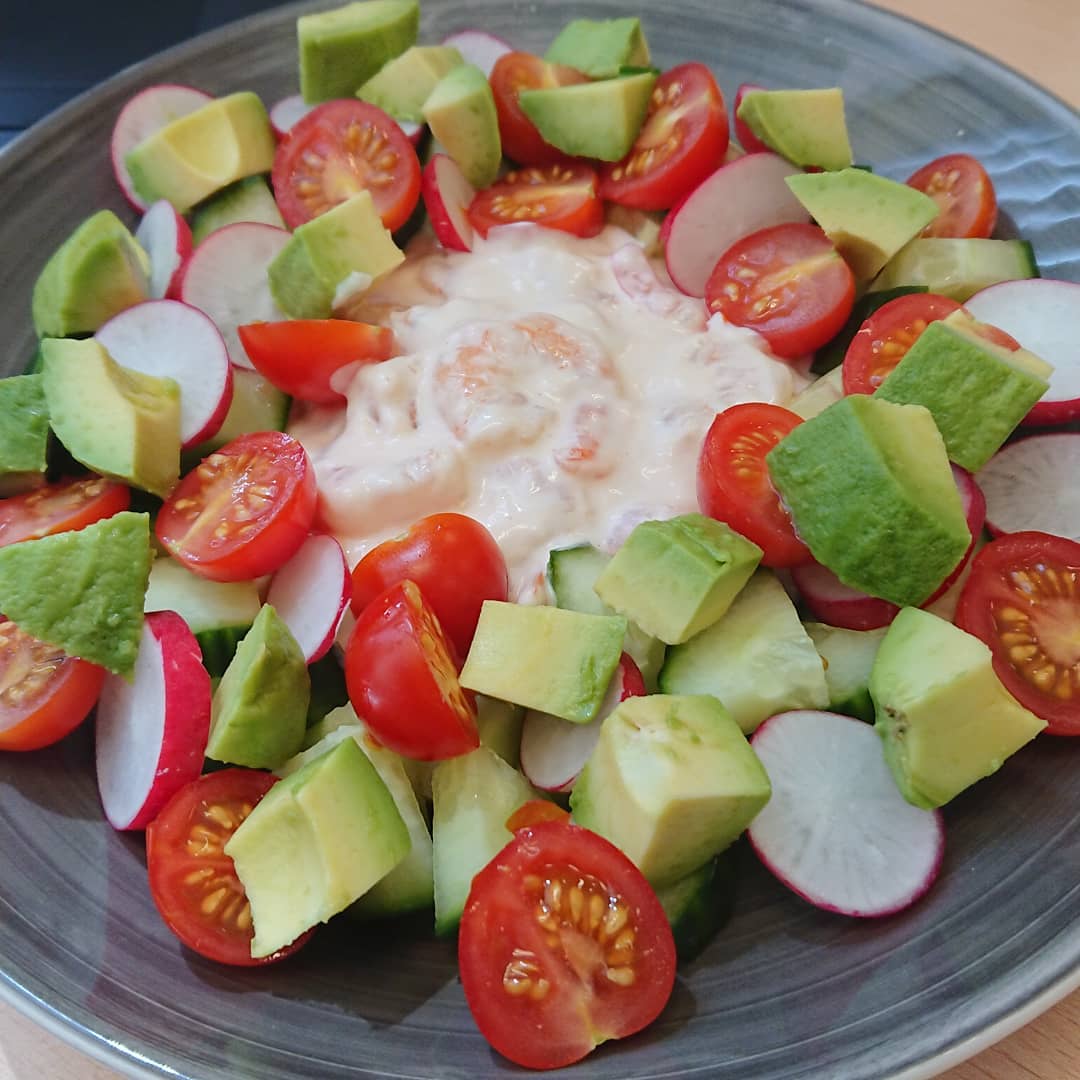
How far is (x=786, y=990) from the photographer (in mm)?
1275

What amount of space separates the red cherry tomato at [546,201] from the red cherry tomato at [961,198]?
2.14 ft

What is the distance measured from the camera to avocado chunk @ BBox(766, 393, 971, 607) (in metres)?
1.39

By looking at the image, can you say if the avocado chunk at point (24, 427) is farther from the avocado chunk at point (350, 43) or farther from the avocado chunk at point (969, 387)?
the avocado chunk at point (969, 387)

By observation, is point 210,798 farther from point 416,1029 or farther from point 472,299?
point 472,299

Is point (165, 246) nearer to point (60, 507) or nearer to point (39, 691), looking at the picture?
point (60, 507)

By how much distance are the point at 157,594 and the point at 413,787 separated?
518 millimetres

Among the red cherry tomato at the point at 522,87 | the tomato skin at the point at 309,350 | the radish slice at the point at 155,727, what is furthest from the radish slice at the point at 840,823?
the red cherry tomato at the point at 522,87

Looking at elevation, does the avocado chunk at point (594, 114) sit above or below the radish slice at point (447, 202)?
above

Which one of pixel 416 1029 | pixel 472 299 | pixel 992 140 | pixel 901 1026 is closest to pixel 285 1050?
pixel 416 1029

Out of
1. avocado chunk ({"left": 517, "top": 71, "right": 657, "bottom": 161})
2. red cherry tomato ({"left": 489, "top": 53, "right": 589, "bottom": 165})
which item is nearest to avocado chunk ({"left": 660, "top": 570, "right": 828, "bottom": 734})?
avocado chunk ({"left": 517, "top": 71, "right": 657, "bottom": 161})

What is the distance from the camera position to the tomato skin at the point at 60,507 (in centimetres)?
167

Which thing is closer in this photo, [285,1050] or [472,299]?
[285,1050]

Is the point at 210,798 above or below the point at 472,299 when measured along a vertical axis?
below

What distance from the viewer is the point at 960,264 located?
188cm
